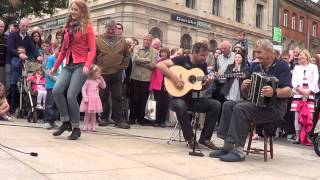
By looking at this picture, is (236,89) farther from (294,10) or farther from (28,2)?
(294,10)

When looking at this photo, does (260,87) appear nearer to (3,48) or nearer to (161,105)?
(161,105)

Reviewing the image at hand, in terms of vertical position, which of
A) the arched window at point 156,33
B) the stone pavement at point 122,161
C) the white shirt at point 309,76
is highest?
the arched window at point 156,33

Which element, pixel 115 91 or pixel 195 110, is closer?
pixel 195 110

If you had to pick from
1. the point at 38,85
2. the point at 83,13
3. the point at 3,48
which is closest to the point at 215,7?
the point at 3,48

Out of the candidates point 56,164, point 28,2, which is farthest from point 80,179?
point 28,2

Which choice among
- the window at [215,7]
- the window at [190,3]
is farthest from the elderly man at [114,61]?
the window at [215,7]

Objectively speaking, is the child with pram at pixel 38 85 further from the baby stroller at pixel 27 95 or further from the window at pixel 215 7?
the window at pixel 215 7

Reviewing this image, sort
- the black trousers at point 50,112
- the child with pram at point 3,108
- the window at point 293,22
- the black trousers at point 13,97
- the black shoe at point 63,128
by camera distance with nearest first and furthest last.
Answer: the black shoe at point 63,128 → the black trousers at point 50,112 → the child with pram at point 3,108 → the black trousers at point 13,97 → the window at point 293,22

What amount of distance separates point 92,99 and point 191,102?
232cm

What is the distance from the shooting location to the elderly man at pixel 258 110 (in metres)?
6.57

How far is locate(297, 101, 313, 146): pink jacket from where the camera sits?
9875 mm

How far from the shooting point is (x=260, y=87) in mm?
6504

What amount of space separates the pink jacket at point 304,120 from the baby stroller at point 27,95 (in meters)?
5.50

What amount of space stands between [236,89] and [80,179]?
6.20m
